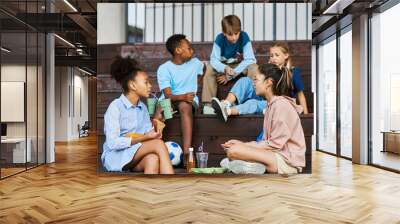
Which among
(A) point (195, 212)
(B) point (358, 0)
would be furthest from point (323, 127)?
(A) point (195, 212)

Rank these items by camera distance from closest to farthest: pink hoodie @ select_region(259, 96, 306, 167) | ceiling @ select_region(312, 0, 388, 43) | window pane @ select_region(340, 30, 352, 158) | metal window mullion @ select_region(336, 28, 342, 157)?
pink hoodie @ select_region(259, 96, 306, 167) → ceiling @ select_region(312, 0, 388, 43) → window pane @ select_region(340, 30, 352, 158) → metal window mullion @ select_region(336, 28, 342, 157)

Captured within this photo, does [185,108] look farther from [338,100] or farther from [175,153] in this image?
[338,100]

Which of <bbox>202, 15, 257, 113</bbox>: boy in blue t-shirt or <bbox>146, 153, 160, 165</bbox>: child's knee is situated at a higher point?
<bbox>202, 15, 257, 113</bbox>: boy in blue t-shirt

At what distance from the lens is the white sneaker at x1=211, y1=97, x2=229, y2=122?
705 cm

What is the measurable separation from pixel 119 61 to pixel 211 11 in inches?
67.5

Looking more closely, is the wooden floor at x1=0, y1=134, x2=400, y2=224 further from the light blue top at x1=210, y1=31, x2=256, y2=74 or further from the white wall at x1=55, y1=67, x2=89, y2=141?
the white wall at x1=55, y1=67, x2=89, y2=141

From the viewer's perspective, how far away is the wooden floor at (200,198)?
437cm

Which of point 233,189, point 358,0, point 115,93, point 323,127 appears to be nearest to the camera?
point 233,189

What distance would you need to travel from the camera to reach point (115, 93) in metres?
7.12

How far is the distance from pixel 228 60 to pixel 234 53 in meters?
0.16

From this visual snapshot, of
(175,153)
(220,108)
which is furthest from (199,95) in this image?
(175,153)

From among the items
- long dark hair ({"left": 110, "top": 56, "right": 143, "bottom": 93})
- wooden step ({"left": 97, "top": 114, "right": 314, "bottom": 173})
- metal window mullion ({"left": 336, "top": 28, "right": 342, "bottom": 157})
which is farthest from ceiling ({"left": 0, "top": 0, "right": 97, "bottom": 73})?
metal window mullion ({"left": 336, "top": 28, "right": 342, "bottom": 157})

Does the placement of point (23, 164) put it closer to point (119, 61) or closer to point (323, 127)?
point (119, 61)

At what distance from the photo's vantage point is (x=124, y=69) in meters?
7.16
